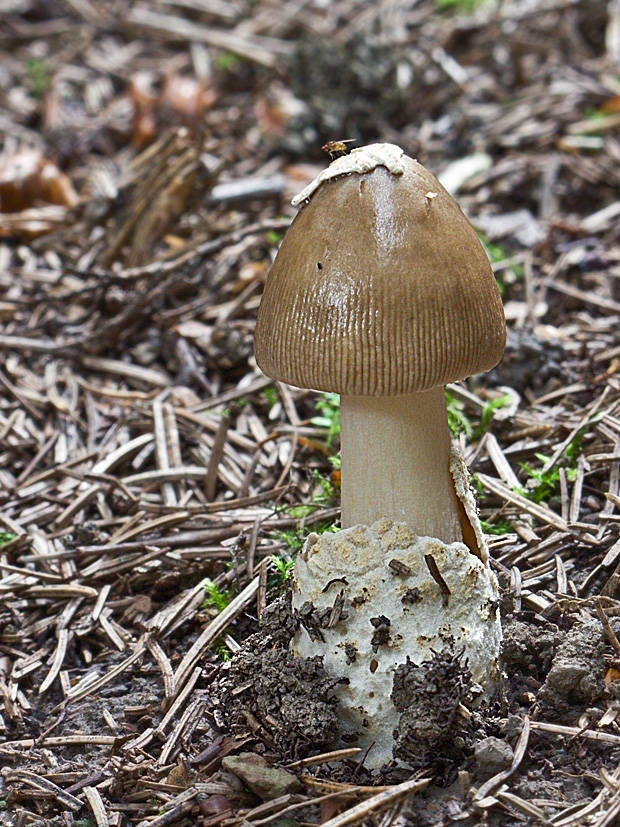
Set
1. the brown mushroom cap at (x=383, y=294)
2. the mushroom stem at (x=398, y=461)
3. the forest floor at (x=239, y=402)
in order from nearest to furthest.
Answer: the brown mushroom cap at (x=383, y=294) < the forest floor at (x=239, y=402) < the mushroom stem at (x=398, y=461)

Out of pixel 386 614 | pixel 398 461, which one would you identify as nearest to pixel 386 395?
pixel 398 461

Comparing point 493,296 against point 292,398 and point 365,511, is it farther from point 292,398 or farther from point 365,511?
point 292,398

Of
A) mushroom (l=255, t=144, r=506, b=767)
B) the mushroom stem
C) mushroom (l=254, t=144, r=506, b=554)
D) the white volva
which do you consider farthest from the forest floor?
mushroom (l=254, t=144, r=506, b=554)

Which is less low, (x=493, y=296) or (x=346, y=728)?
(x=493, y=296)

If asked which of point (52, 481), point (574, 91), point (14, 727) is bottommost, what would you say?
point (14, 727)

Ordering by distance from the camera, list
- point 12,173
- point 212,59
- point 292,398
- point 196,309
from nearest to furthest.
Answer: point 292,398 → point 196,309 → point 12,173 → point 212,59

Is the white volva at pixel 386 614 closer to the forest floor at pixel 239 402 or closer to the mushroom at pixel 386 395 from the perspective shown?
the mushroom at pixel 386 395

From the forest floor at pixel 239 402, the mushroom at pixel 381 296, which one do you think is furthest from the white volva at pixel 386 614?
the mushroom at pixel 381 296

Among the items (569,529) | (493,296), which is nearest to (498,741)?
(569,529)

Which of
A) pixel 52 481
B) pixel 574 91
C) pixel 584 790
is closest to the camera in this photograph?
pixel 584 790
